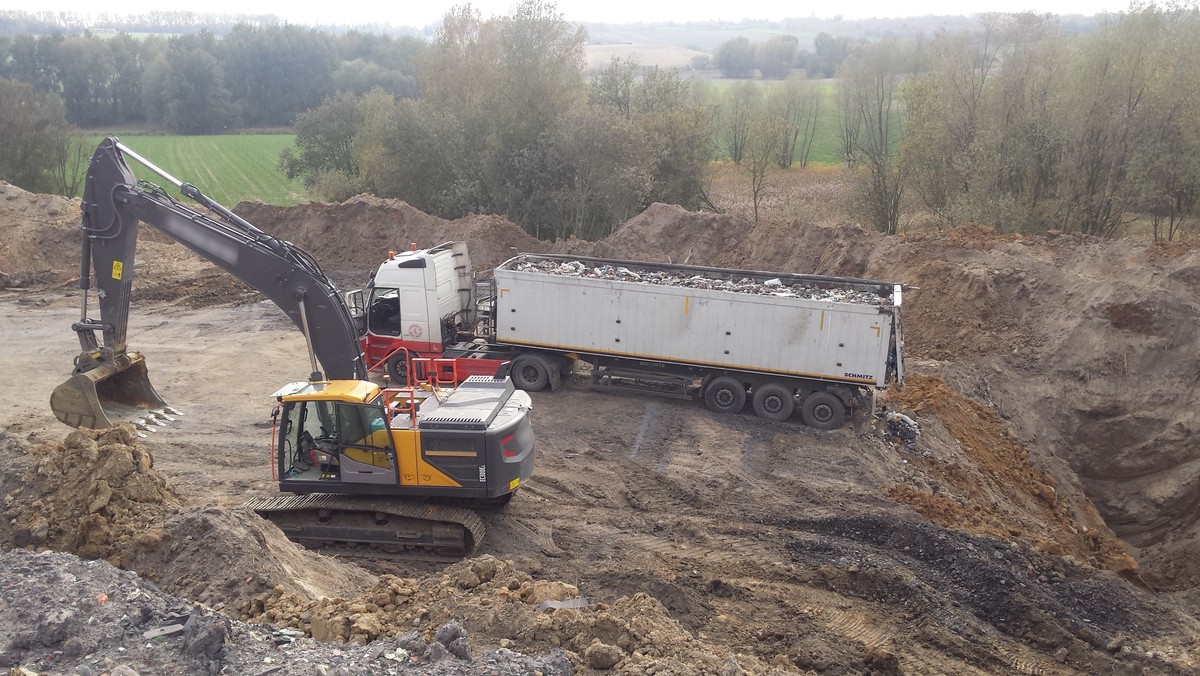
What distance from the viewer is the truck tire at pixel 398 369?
18.4 m

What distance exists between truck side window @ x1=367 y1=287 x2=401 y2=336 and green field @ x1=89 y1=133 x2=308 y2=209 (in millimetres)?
28190

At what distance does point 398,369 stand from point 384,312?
1.31 meters

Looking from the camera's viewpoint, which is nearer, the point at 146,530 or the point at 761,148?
the point at 146,530

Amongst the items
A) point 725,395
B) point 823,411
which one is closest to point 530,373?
point 725,395

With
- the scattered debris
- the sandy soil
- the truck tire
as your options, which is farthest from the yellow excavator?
the truck tire

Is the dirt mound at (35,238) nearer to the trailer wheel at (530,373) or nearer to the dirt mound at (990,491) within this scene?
the trailer wheel at (530,373)

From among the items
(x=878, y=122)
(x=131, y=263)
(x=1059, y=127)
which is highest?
(x=1059, y=127)

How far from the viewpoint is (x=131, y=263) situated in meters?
14.8

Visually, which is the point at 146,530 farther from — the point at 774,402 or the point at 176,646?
the point at 774,402

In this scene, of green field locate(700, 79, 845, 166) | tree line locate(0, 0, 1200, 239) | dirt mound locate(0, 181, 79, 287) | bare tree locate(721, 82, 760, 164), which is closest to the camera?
tree line locate(0, 0, 1200, 239)

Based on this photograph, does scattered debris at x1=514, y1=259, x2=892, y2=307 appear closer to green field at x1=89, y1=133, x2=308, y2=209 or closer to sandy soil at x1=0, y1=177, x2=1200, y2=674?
sandy soil at x1=0, y1=177, x2=1200, y2=674

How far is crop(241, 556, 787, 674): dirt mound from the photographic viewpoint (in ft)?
24.5

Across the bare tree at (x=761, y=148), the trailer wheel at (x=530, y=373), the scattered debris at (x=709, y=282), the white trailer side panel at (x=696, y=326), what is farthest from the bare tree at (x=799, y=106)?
the trailer wheel at (x=530, y=373)

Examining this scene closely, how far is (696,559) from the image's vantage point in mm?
11602
